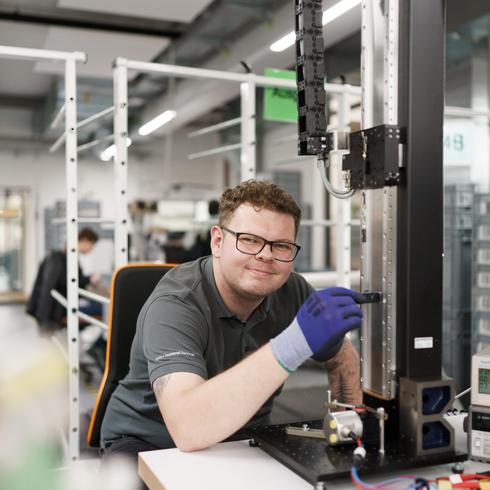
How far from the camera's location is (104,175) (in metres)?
11.5

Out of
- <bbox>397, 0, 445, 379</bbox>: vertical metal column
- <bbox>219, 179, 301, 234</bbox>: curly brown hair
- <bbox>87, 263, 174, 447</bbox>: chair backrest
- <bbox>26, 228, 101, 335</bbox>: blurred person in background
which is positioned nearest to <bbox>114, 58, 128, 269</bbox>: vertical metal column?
<bbox>87, 263, 174, 447</bbox>: chair backrest

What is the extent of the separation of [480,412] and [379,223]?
437 millimetres

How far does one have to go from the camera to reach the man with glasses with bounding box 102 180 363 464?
116 cm

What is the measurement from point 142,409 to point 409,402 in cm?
74

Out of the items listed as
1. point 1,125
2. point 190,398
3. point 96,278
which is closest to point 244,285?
point 190,398

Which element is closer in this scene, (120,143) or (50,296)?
(120,143)

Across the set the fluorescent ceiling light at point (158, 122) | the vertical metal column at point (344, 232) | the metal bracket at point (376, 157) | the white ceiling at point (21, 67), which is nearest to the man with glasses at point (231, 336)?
the metal bracket at point (376, 157)

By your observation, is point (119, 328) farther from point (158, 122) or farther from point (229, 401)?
point (158, 122)

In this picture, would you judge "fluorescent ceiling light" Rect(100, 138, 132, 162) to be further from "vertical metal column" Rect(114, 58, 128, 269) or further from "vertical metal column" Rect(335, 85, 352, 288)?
"vertical metal column" Rect(335, 85, 352, 288)

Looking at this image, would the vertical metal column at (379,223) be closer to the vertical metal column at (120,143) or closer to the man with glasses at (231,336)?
the man with glasses at (231,336)

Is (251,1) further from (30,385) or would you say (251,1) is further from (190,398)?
(190,398)

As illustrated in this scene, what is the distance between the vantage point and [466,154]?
409 centimetres

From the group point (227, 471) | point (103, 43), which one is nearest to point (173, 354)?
point (227, 471)

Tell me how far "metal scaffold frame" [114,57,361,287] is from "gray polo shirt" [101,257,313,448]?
110 cm
